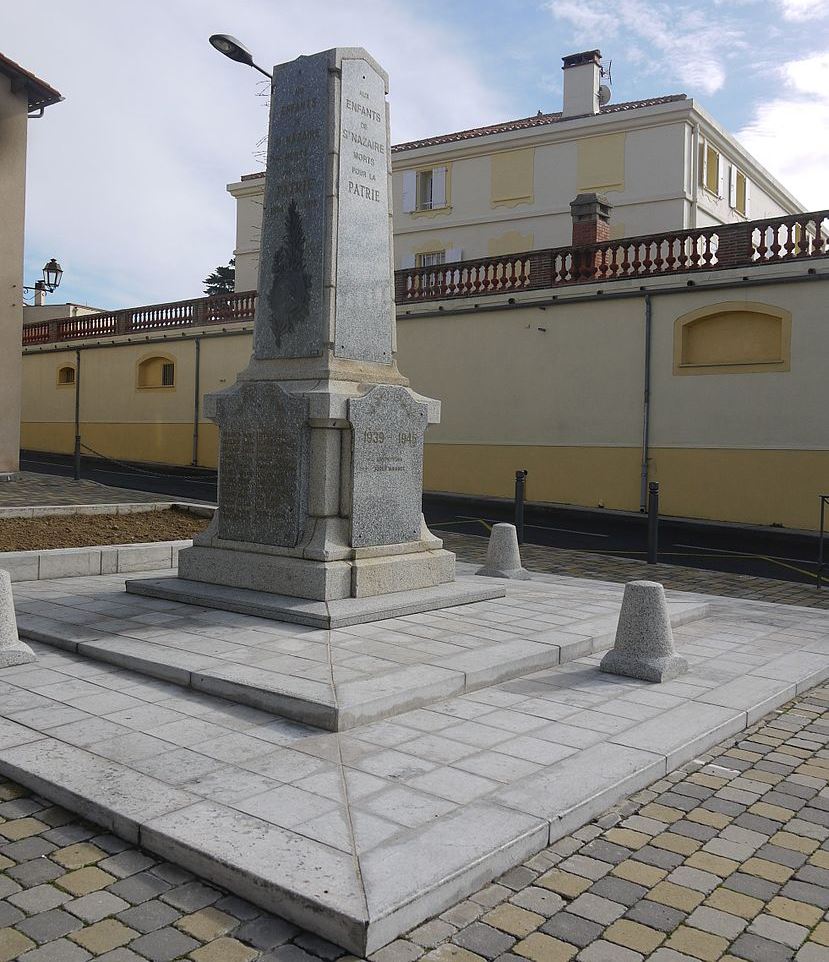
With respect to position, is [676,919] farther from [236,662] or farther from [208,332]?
[208,332]

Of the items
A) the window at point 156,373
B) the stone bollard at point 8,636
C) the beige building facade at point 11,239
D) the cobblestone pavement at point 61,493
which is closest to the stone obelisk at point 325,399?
the stone bollard at point 8,636

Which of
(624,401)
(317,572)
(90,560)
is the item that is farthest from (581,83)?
(317,572)

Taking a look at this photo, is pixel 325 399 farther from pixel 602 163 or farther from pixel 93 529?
pixel 602 163

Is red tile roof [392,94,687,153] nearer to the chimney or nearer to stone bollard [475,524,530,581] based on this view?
the chimney

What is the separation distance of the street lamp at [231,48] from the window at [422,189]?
70.3 ft

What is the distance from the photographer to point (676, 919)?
324 cm

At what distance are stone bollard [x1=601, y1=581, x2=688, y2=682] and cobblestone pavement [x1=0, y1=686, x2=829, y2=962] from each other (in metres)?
1.96

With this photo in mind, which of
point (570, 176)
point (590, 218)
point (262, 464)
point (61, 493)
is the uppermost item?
point (570, 176)

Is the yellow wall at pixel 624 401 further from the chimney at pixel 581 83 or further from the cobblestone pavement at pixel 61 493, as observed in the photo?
the chimney at pixel 581 83

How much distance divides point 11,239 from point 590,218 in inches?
490

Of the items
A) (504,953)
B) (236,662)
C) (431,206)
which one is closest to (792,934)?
(504,953)

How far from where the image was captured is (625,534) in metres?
16.0

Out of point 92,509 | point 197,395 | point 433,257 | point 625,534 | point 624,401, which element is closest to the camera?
point 92,509

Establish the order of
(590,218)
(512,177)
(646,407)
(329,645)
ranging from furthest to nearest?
(512,177) < (590,218) < (646,407) < (329,645)
